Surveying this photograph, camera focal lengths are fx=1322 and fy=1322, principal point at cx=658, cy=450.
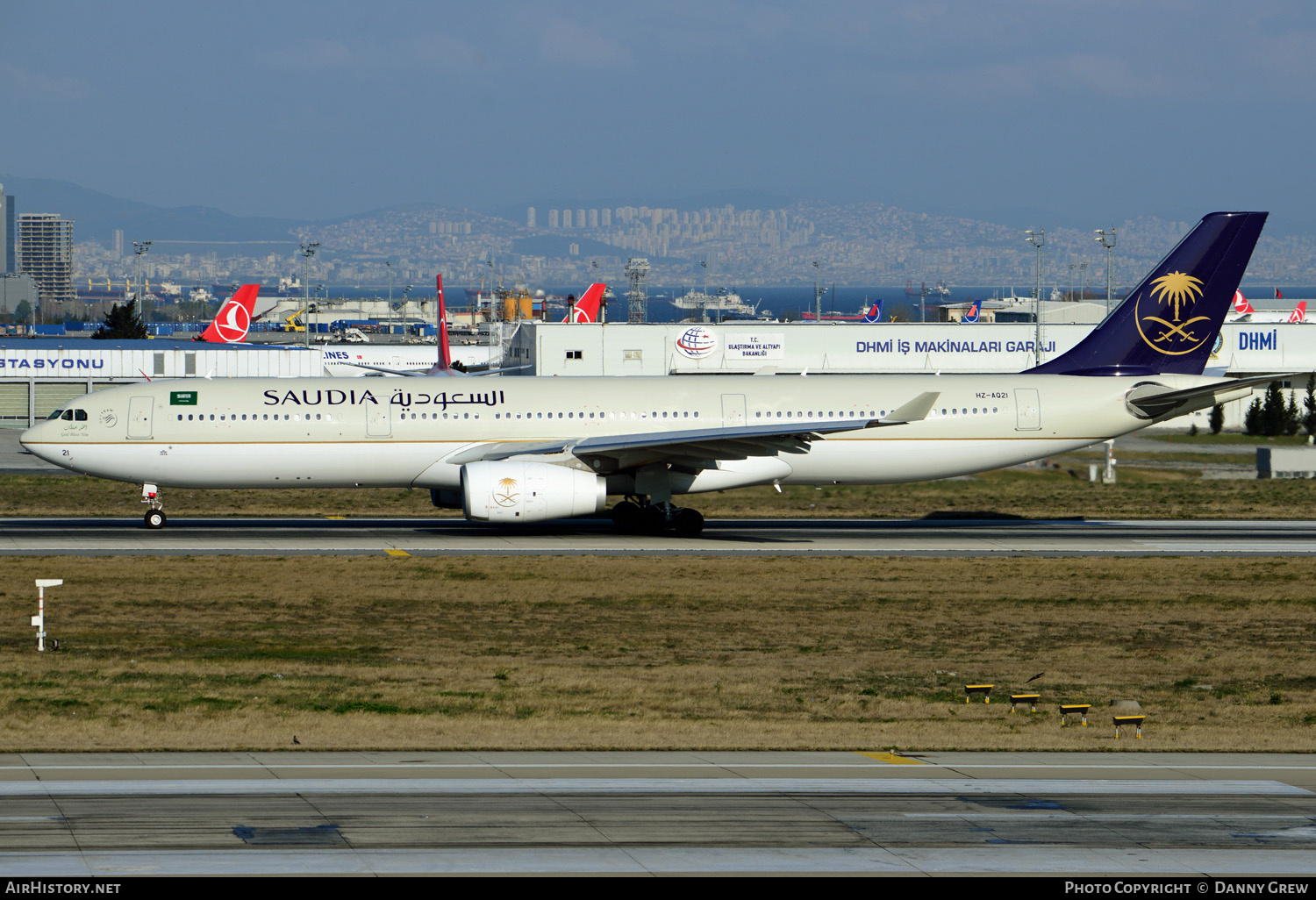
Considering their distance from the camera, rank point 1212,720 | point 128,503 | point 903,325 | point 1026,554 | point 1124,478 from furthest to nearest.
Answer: point 903,325 → point 1124,478 → point 128,503 → point 1026,554 → point 1212,720

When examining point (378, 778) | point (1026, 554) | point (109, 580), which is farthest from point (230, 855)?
point (1026, 554)

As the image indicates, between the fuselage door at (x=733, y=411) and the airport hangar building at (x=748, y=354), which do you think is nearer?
the fuselage door at (x=733, y=411)

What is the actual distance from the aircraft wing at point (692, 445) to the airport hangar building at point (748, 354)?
134 feet

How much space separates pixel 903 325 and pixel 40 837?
74.5 m

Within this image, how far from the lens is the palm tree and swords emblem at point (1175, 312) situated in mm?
38219

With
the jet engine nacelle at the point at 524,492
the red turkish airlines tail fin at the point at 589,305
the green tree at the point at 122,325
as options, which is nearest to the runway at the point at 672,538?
the jet engine nacelle at the point at 524,492

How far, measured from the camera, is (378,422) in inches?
1375

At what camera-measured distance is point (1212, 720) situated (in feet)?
59.0

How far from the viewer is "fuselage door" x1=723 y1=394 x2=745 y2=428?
120 ft

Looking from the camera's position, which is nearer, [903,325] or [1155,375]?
[1155,375]

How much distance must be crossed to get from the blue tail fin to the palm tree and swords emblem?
0.08 feet

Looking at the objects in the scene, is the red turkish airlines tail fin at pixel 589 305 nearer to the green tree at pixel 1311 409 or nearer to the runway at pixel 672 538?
the green tree at pixel 1311 409

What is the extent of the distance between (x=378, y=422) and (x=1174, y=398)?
21551mm

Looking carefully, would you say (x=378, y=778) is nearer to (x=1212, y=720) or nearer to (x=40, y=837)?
(x=40, y=837)
